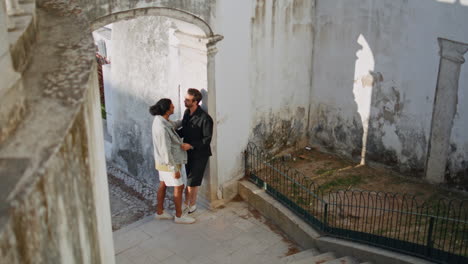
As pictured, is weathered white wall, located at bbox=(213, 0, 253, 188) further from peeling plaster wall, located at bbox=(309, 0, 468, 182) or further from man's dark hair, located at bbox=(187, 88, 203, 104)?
peeling plaster wall, located at bbox=(309, 0, 468, 182)

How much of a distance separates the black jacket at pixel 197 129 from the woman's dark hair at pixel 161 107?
522 millimetres

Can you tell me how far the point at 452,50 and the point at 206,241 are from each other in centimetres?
482

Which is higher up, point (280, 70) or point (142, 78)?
point (280, 70)

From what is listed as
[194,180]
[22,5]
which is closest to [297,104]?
[194,180]

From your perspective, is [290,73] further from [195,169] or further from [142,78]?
[195,169]

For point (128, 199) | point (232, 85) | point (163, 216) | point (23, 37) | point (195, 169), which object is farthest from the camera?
point (128, 199)

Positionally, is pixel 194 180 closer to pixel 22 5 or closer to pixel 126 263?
pixel 126 263

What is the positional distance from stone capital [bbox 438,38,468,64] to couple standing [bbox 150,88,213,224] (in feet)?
12.7

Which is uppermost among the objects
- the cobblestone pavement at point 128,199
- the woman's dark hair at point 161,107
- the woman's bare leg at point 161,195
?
the woman's dark hair at point 161,107

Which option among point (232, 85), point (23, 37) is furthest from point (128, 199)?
point (23, 37)

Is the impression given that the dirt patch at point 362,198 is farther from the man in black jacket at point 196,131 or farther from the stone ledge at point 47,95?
the stone ledge at point 47,95

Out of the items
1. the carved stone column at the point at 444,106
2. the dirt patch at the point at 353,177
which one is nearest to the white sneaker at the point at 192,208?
the dirt patch at the point at 353,177

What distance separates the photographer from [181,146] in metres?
8.50

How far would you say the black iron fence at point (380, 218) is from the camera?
24.3 feet
